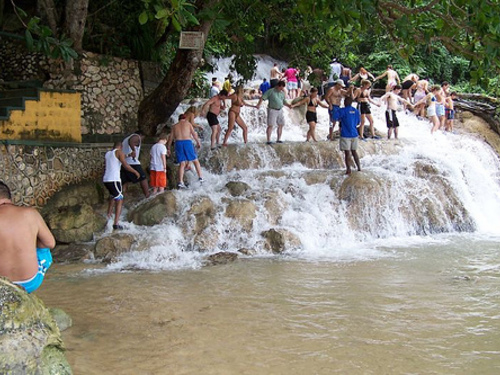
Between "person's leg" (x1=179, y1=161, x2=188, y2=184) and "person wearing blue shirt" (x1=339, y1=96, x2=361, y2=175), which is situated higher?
"person wearing blue shirt" (x1=339, y1=96, x2=361, y2=175)

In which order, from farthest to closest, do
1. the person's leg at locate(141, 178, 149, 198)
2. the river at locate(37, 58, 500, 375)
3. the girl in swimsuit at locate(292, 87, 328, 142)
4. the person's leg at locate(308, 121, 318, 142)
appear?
the person's leg at locate(308, 121, 318, 142)
the girl in swimsuit at locate(292, 87, 328, 142)
the person's leg at locate(141, 178, 149, 198)
the river at locate(37, 58, 500, 375)

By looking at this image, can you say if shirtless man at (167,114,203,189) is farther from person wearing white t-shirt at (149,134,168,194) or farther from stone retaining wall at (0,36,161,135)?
stone retaining wall at (0,36,161,135)

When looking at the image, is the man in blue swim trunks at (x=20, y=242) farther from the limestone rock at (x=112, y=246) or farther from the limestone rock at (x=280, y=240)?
the limestone rock at (x=280, y=240)

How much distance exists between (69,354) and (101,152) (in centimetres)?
786

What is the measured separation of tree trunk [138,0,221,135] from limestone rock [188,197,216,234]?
3.21 metres

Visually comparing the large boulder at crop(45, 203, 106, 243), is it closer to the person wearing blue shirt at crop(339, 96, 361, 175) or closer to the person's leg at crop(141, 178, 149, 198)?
the person's leg at crop(141, 178, 149, 198)

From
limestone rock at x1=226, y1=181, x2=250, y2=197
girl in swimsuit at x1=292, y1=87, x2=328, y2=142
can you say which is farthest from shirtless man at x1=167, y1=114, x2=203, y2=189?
girl in swimsuit at x1=292, y1=87, x2=328, y2=142

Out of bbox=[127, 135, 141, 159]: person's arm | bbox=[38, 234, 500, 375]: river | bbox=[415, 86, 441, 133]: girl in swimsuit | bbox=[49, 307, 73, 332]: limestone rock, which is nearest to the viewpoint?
bbox=[38, 234, 500, 375]: river

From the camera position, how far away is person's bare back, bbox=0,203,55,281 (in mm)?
3934

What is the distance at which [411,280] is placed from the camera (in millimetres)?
6781

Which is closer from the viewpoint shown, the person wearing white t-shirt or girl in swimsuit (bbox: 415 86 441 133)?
the person wearing white t-shirt

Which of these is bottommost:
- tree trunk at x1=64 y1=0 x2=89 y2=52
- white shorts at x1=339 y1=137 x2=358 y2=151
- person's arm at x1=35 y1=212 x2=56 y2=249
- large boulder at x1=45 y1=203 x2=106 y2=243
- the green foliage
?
large boulder at x1=45 y1=203 x2=106 y2=243

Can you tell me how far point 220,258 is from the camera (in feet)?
27.2

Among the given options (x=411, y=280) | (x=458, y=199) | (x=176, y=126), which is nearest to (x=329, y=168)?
(x=458, y=199)
